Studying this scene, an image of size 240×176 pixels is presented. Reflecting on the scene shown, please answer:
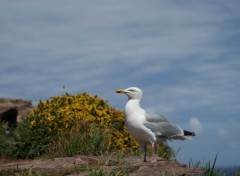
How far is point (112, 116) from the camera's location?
1695cm

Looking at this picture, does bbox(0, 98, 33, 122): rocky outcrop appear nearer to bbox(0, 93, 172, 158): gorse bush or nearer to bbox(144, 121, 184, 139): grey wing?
bbox(0, 93, 172, 158): gorse bush

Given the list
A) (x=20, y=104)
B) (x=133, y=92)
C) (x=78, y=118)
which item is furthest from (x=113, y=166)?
(x=20, y=104)

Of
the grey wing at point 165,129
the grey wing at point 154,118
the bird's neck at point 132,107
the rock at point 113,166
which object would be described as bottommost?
the rock at point 113,166

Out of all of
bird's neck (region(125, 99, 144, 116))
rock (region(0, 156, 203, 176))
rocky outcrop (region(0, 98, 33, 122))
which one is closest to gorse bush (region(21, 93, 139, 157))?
bird's neck (region(125, 99, 144, 116))

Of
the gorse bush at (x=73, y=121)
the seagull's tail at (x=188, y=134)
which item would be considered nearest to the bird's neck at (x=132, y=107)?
the seagull's tail at (x=188, y=134)

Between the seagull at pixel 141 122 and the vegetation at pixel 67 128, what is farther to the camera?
the vegetation at pixel 67 128

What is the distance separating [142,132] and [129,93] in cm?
87

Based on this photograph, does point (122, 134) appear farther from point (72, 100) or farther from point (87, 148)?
point (87, 148)

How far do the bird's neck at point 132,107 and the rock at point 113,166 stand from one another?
110cm

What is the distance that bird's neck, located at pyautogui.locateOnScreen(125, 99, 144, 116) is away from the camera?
38.2 feet

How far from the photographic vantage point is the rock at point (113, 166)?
9.25 m

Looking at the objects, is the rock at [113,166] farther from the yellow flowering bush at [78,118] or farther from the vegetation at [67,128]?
the yellow flowering bush at [78,118]

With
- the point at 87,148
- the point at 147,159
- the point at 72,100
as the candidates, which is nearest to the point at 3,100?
the point at 72,100

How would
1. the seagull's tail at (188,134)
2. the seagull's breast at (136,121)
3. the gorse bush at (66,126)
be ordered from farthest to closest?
the gorse bush at (66,126) → the seagull's tail at (188,134) → the seagull's breast at (136,121)
